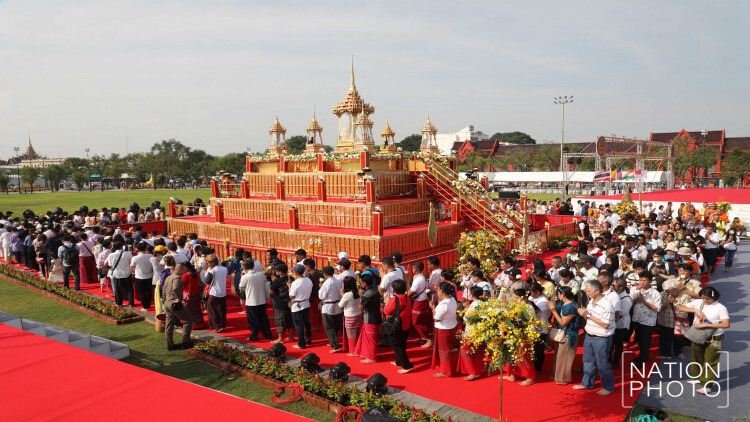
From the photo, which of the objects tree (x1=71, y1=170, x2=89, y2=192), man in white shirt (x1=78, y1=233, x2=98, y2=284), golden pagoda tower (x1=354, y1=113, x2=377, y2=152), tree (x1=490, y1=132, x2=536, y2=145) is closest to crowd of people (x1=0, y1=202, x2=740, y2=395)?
man in white shirt (x1=78, y1=233, x2=98, y2=284)

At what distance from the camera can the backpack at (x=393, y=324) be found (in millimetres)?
6633

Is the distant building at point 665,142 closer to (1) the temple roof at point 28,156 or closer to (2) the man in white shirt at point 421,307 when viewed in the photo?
(2) the man in white shirt at point 421,307

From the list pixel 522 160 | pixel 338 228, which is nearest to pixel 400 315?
pixel 338 228

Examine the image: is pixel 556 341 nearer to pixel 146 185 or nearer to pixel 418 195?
pixel 418 195

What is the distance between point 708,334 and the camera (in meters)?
5.80

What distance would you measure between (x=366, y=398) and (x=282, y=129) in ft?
61.4

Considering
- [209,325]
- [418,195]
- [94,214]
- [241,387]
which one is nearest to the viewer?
[241,387]

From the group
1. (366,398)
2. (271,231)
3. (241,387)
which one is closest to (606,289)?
(366,398)

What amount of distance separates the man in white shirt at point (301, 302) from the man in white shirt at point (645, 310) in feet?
17.4

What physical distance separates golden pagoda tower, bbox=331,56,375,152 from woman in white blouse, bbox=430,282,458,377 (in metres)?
13.2

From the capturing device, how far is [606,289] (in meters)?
6.09

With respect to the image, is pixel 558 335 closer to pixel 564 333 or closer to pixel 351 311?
pixel 564 333

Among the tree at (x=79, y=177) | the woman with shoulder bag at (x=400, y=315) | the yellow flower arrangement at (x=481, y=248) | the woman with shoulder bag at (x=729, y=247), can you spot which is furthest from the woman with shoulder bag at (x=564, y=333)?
the tree at (x=79, y=177)

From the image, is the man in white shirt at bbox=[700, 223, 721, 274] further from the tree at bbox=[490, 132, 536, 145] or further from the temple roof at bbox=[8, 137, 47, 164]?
the temple roof at bbox=[8, 137, 47, 164]
